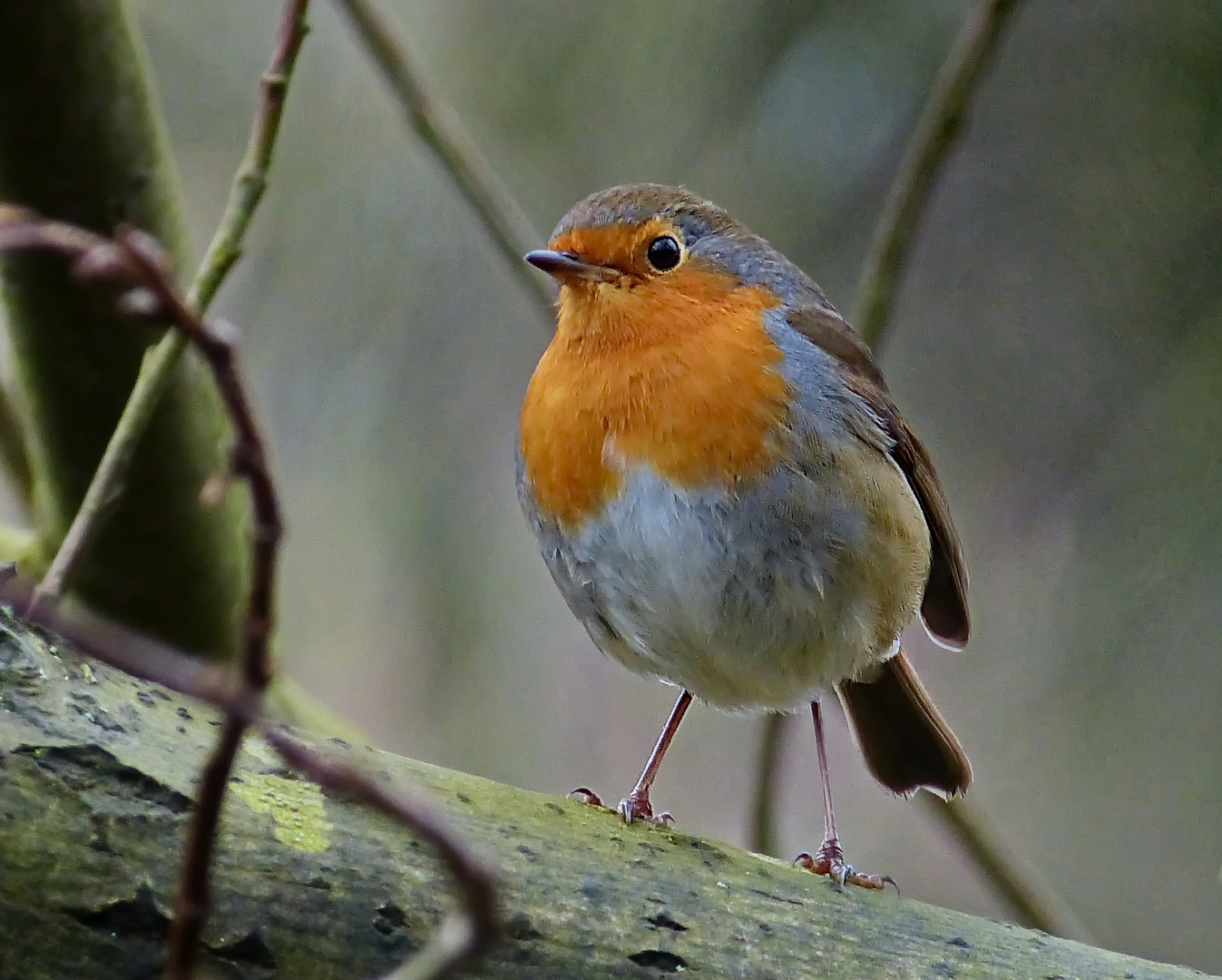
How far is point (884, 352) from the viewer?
4598 millimetres

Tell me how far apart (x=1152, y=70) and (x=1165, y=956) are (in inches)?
109

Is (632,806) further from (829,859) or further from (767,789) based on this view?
(767,789)

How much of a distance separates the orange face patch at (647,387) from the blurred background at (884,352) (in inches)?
51.0

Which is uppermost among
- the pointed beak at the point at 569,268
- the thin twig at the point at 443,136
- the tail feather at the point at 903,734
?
the thin twig at the point at 443,136

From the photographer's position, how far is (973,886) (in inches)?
192

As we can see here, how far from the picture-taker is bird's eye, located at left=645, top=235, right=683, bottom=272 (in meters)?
2.90

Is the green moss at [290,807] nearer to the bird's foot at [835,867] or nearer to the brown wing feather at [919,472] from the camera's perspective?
the bird's foot at [835,867]

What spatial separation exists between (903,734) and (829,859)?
577 millimetres

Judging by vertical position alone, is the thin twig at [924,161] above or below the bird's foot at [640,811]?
above

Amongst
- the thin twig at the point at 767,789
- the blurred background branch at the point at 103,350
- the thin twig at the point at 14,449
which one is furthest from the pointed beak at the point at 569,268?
the thin twig at the point at 14,449

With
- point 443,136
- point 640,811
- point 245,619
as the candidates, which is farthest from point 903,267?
point 245,619

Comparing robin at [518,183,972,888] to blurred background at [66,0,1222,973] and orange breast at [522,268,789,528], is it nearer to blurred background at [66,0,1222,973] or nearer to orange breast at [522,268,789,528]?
orange breast at [522,268,789,528]

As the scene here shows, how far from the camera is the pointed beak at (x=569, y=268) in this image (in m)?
2.76

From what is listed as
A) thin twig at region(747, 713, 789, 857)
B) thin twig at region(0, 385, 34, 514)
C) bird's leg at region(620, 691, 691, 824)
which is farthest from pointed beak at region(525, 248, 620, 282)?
thin twig at region(0, 385, 34, 514)
